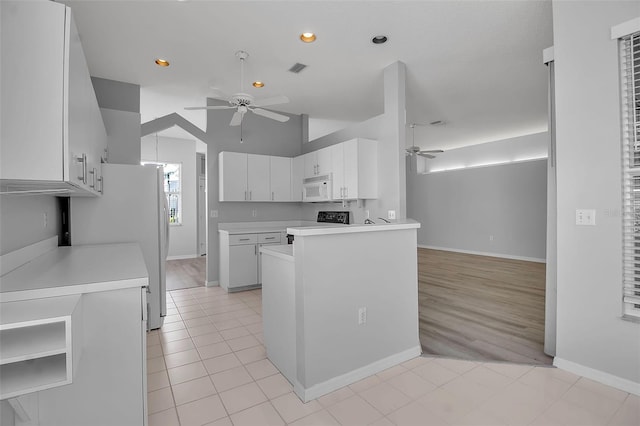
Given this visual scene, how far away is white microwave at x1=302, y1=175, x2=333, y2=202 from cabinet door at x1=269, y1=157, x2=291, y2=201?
308 mm

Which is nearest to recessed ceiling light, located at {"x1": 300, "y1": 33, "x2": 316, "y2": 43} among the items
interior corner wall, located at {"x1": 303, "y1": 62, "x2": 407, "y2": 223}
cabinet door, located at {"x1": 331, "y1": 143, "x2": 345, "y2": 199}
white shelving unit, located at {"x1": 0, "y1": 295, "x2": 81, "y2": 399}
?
interior corner wall, located at {"x1": 303, "y1": 62, "x2": 407, "y2": 223}

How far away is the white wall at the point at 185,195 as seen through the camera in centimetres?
761

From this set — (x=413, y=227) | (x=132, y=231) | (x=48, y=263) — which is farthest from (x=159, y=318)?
(x=413, y=227)

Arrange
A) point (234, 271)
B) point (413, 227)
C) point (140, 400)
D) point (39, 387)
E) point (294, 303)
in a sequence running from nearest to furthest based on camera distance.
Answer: point (39, 387) < point (140, 400) < point (294, 303) < point (413, 227) < point (234, 271)

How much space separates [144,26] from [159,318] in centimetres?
292

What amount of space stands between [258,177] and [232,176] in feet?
1.44

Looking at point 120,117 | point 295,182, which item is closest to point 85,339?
point 120,117

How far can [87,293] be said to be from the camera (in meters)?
1.33

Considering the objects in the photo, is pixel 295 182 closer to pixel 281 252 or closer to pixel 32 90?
pixel 281 252

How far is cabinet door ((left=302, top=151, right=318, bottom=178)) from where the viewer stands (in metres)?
4.89

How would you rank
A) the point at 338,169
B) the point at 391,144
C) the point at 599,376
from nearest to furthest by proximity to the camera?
the point at 599,376 < the point at 391,144 < the point at 338,169

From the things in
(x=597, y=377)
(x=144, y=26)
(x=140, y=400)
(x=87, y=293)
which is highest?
(x=144, y=26)

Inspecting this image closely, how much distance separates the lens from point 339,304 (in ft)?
7.06

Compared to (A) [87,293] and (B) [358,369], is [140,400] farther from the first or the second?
(B) [358,369]
